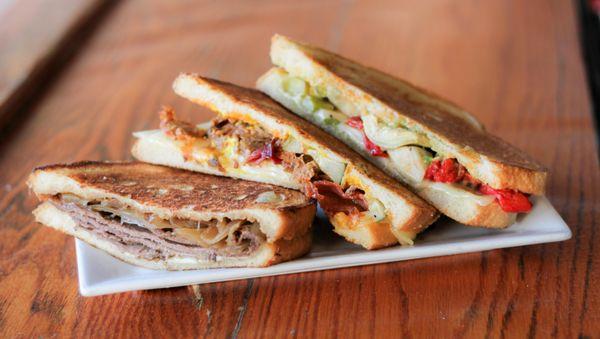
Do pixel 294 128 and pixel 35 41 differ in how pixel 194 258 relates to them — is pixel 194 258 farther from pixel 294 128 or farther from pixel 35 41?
pixel 35 41

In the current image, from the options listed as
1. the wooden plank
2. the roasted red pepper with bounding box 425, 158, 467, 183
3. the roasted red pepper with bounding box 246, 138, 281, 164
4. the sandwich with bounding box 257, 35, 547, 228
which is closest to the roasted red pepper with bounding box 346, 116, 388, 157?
the sandwich with bounding box 257, 35, 547, 228

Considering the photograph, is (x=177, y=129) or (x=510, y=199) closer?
(x=510, y=199)

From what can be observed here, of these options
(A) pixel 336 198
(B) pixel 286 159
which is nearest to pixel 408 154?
(A) pixel 336 198

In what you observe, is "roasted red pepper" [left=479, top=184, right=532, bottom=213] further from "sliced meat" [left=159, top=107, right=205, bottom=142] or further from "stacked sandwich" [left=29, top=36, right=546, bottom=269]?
"sliced meat" [left=159, top=107, right=205, bottom=142]

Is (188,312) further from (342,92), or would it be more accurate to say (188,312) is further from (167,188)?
(342,92)

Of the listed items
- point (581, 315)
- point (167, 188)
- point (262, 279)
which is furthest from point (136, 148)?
point (581, 315)
